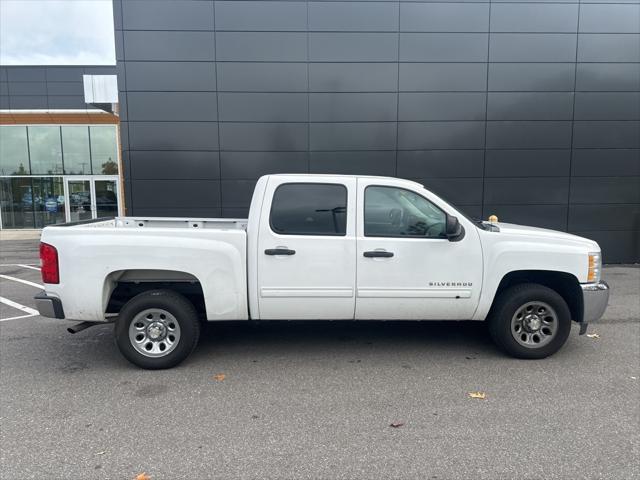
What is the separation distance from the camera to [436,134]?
437 inches

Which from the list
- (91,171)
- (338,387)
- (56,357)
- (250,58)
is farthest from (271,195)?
(91,171)

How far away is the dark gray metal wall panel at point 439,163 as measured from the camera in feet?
36.6

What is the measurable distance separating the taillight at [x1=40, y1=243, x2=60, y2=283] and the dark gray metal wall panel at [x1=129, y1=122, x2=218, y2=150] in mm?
7063

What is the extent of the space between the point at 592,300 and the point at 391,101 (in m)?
7.53

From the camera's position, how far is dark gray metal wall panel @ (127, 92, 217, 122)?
1080cm

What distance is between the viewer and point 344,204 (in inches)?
183

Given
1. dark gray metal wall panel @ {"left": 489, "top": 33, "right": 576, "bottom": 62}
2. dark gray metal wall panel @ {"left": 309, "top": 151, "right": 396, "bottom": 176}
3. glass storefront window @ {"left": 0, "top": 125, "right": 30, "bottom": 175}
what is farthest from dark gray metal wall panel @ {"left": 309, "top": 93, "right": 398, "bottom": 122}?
glass storefront window @ {"left": 0, "top": 125, "right": 30, "bottom": 175}

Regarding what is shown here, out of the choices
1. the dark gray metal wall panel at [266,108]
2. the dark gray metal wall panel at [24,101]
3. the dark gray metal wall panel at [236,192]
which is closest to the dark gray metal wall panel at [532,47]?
the dark gray metal wall panel at [266,108]

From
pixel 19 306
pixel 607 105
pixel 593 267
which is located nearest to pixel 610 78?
pixel 607 105

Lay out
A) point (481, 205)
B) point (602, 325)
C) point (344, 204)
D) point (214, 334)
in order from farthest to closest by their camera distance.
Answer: point (481, 205) → point (602, 325) → point (214, 334) → point (344, 204)

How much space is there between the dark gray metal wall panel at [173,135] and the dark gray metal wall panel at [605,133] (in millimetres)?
8882

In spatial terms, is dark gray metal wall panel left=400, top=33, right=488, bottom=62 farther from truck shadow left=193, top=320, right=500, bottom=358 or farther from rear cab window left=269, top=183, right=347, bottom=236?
rear cab window left=269, top=183, right=347, bottom=236

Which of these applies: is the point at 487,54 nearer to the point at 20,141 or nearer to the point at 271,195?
the point at 271,195

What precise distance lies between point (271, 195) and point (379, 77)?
7424mm
